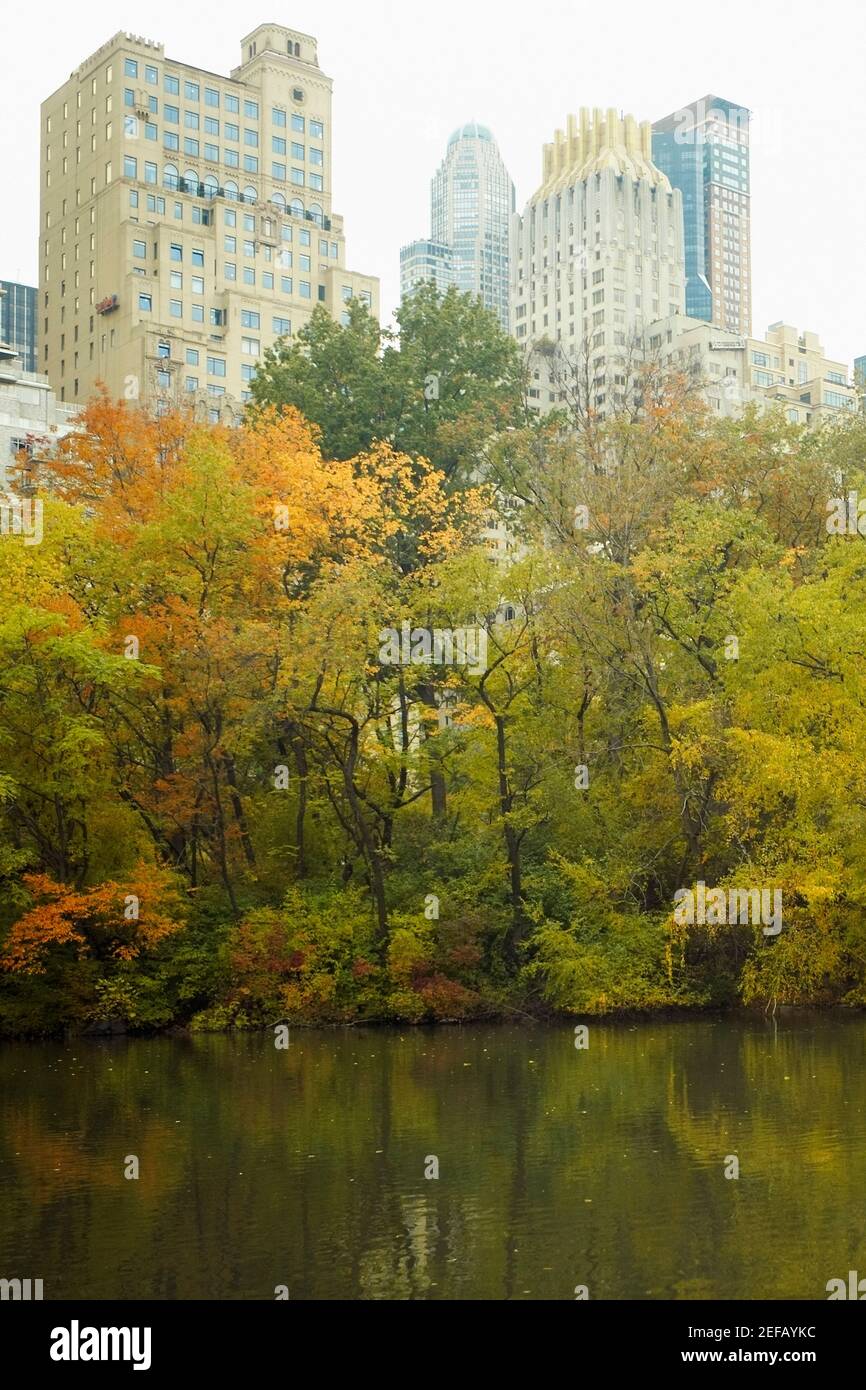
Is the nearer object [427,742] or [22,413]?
[427,742]

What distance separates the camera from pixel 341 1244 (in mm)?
16578

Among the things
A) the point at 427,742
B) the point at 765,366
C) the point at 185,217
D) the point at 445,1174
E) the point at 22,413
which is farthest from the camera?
the point at 765,366

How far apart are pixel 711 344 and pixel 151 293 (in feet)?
172

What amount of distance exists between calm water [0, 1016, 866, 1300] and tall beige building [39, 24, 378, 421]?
100207 millimetres

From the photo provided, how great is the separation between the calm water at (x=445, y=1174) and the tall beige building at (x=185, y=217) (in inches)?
3945

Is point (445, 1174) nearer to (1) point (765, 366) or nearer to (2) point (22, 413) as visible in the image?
(2) point (22, 413)

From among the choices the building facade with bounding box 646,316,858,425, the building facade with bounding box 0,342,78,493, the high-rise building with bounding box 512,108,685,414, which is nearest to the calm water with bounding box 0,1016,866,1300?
the building facade with bounding box 0,342,78,493

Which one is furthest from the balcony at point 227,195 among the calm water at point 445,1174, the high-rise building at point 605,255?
the calm water at point 445,1174

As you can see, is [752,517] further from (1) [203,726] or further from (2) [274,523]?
(1) [203,726]

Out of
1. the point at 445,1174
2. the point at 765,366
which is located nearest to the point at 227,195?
the point at 765,366

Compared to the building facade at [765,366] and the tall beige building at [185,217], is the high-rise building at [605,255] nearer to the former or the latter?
the building facade at [765,366]

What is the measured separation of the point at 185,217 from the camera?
14075 cm

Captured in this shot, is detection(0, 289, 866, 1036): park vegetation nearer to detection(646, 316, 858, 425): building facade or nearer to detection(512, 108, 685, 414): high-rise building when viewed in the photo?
detection(646, 316, 858, 425): building facade

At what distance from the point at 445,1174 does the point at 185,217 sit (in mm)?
131814
